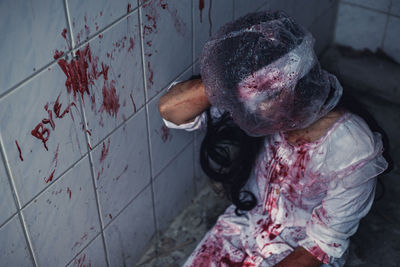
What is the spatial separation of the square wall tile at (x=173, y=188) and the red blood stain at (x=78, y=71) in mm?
653

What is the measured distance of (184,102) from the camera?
1585 millimetres

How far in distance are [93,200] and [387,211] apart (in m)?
1.30

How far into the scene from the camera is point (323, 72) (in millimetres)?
1419

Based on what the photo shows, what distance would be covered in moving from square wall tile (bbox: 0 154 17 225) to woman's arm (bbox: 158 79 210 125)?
21.1 inches

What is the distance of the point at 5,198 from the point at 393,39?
2248 millimetres

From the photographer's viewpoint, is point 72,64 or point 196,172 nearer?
point 72,64

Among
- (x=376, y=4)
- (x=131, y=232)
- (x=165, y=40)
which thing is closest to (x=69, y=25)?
(x=165, y=40)

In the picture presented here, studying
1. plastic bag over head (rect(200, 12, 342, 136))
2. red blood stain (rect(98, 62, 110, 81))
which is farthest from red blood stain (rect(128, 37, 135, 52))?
plastic bag over head (rect(200, 12, 342, 136))

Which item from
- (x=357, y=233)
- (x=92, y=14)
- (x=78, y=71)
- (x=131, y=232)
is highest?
(x=92, y=14)

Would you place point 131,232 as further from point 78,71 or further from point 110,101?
point 78,71

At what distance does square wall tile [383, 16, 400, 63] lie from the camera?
2.78 metres

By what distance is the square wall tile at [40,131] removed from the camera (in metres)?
1.22

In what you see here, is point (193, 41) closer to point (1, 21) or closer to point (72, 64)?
Result: point (72, 64)

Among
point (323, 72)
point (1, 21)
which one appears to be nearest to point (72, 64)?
point (1, 21)
